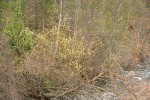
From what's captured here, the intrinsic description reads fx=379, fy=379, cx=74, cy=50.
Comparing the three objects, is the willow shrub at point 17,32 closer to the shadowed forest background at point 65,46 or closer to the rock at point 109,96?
the shadowed forest background at point 65,46

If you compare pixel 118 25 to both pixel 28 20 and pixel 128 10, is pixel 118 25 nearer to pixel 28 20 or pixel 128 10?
pixel 128 10

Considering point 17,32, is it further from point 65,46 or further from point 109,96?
point 109,96

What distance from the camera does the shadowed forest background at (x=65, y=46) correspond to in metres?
12.3

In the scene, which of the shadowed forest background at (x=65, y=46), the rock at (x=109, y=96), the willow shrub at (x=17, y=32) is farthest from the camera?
the willow shrub at (x=17, y=32)

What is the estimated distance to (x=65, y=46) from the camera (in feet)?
47.4

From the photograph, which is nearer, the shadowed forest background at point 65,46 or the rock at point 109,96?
the shadowed forest background at point 65,46

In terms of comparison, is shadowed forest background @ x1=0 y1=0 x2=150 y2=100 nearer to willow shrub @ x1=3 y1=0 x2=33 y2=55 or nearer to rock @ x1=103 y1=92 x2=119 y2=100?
willow shrub @ x1=3 y1=0 x2=33 y2=55

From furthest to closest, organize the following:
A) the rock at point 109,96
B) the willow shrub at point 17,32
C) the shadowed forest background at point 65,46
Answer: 1. the willow shrub at point 17,32
2. the rock at point 109,96
3. the shadowed forest background at point 65,46

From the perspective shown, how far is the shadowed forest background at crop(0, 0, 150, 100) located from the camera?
12.3 m

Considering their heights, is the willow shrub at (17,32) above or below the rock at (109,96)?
above

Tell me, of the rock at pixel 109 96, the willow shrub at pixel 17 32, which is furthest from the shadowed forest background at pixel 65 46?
the rock at pixel 109 96

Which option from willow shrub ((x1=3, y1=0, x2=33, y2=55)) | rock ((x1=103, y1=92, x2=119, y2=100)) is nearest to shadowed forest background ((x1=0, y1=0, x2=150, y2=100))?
willow shrub ((x1=3, y1=0, x2=33, y2=55))

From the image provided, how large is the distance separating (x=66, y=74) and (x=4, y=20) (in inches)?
150

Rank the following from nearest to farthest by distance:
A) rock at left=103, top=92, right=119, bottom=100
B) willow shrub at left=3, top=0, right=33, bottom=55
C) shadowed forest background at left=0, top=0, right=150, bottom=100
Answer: shadowed forest background at left=0, top=0, right=150, bottom=100 → rock at left=103, top=92, right=119, bottom=100 → willow shrub at left=3, top=0, right=33, bottom=55
